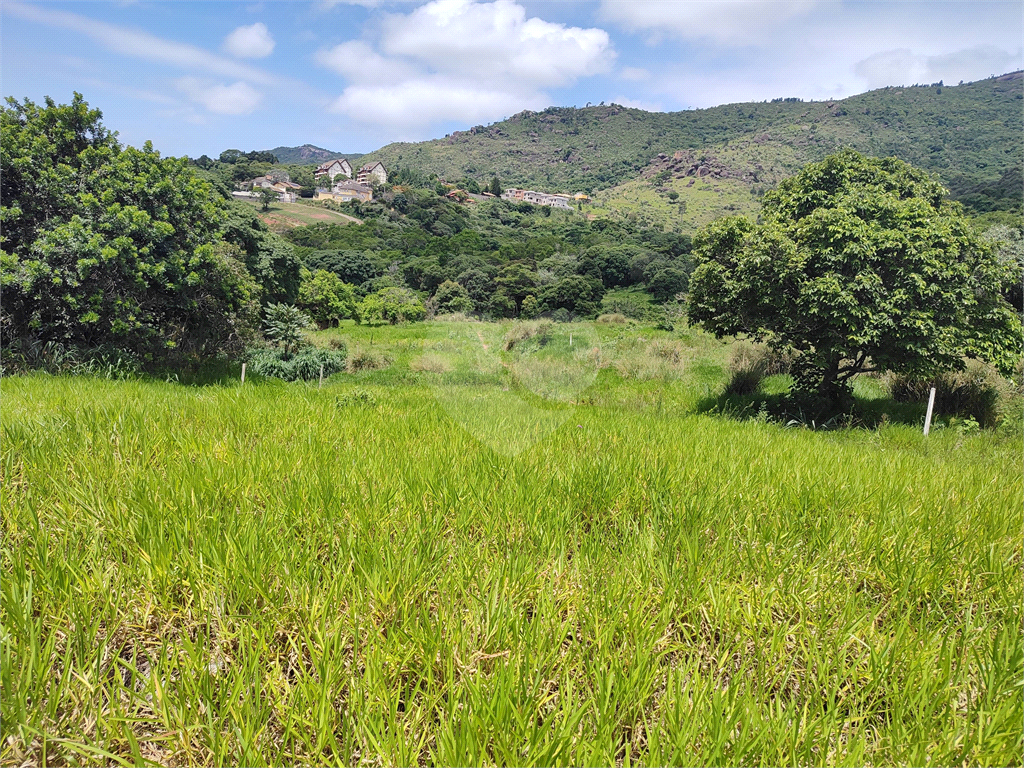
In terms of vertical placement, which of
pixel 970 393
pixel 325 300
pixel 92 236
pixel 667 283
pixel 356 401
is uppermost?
pixel 667 283

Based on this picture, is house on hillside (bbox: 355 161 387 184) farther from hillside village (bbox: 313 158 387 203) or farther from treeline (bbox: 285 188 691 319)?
treeline (bbox: 285 188 691 319)

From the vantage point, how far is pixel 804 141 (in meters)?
103

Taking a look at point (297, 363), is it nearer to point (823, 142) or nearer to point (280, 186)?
point (280, 186)

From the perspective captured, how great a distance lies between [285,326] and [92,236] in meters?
11.7

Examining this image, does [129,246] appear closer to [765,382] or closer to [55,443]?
[55,443]

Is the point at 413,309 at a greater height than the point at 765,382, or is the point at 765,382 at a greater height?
the point at 413,309

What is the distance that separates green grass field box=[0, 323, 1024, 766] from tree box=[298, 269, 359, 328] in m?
35.0

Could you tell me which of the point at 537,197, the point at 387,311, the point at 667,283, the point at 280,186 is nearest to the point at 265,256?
the point at 387,311

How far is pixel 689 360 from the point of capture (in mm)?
18359

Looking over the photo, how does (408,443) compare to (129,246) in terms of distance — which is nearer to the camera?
(408,443)

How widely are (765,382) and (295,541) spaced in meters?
15.1

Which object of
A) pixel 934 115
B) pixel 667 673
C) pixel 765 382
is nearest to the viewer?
pixel 667 673

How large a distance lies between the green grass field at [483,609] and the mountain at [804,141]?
60.2 meters

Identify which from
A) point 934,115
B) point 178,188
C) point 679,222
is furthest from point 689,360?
point 934,115
